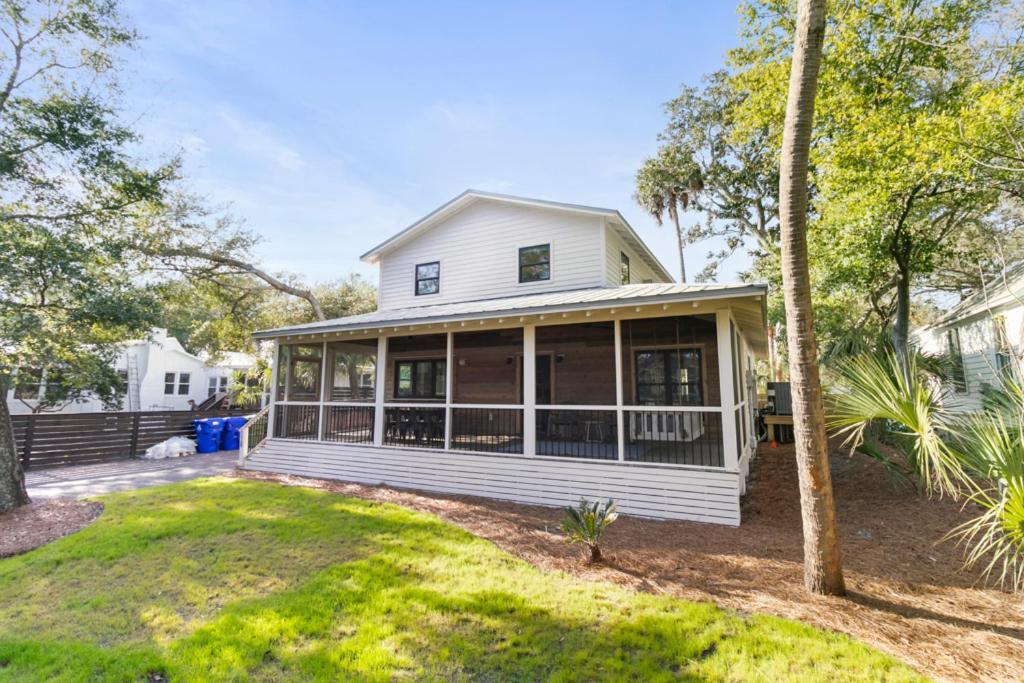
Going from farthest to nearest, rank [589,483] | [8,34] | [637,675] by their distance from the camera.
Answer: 1. [8,34]
2. [589,483]
3. [637,675]

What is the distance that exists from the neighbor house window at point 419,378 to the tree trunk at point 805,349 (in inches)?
419

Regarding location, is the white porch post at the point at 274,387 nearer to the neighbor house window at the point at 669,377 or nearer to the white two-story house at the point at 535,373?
the white two-story house at the point at 535,373

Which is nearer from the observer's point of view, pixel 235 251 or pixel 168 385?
pixel 235 251

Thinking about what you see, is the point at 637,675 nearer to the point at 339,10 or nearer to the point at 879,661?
the point at 879,661

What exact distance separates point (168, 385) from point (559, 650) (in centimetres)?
2702

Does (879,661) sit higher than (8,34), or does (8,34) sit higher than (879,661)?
(8,34)

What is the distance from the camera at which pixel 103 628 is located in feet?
12.3

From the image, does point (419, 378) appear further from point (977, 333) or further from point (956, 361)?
point (977, 333)

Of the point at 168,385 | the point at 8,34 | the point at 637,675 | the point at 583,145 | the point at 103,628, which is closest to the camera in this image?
the point at 637,675

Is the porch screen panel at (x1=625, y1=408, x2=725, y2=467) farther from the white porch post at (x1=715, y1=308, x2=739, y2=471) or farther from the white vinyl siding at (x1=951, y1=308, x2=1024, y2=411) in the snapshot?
the white vinyl siding at (x1=951, y1=308, x2=1024, y2=411)

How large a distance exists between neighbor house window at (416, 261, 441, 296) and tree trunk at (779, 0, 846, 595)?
10.2 metres

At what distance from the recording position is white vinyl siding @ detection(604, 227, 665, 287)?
37.0ft

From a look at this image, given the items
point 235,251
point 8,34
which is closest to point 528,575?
point 8,34

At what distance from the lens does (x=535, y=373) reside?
10211mm
